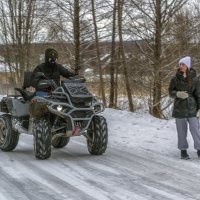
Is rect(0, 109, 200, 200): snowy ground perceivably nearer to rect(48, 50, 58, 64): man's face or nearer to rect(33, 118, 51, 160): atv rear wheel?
rect(33, 118, 51, 160): atv rear wheel

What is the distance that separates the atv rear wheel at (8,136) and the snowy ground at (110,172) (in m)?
0.19

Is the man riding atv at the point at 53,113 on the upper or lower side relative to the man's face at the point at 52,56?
lower

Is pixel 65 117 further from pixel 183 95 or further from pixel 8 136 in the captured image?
pixel 183 95

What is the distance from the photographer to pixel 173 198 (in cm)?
564

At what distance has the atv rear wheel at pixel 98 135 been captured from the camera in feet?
27.6

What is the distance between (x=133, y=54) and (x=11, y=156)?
959 cm

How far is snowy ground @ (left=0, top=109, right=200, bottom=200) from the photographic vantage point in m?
5.88

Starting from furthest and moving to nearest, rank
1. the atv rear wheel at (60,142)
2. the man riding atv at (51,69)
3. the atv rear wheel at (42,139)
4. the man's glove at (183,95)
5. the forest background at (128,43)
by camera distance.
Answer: the forest background at (128,43)
the atv rear wheel at (60,142)
the man riding atv at (51,69)
the man's glove at (183,95)
the atv rear wheel at (42,139)

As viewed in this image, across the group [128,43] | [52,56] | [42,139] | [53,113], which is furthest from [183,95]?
[128,43]

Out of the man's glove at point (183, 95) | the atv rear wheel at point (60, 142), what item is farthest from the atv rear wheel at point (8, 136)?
the man's glove at point (183, 95)

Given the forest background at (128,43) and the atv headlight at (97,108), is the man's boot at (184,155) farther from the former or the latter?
the forest background at (128,43)

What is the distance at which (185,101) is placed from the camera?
8.15 metres

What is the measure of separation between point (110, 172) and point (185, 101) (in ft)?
6.06

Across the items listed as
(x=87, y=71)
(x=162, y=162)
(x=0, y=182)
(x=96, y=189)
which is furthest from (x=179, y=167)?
(x=87, y=71)
